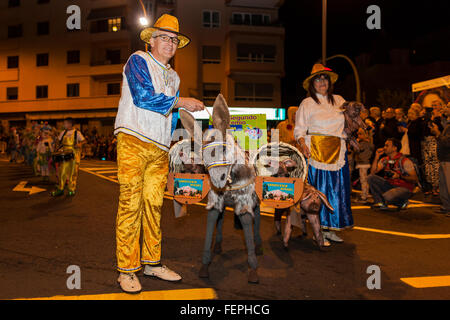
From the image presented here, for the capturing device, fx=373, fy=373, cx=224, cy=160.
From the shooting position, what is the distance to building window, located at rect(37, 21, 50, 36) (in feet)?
144

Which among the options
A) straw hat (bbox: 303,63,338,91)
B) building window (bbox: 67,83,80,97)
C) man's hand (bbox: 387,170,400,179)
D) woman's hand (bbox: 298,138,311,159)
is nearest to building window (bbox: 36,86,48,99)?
building window (bbox: 67,83,80,97)

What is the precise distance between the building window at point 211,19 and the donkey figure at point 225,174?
36958 mm

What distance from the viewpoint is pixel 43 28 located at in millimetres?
44344

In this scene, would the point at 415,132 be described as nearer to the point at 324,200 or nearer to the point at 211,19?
the point at 324,200

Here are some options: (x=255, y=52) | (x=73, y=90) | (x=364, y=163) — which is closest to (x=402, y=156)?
(x=364, y=163)

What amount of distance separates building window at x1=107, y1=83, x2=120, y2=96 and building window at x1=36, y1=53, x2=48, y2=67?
866cm

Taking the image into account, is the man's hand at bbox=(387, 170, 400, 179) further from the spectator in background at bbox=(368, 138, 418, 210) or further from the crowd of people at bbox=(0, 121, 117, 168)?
the crowd of people at bbox=(0, 121, 117, 168)

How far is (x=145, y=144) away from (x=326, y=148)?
2.88 meters

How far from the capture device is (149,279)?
384 cm

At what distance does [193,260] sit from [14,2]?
53234 mm

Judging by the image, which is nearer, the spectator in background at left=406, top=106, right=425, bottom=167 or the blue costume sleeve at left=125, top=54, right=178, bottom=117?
the blue costume sleeve at left=125, top=54, right=178, bottom=117

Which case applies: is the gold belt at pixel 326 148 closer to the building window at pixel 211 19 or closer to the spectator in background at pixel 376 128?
the spectator in background at pixel 376 128
